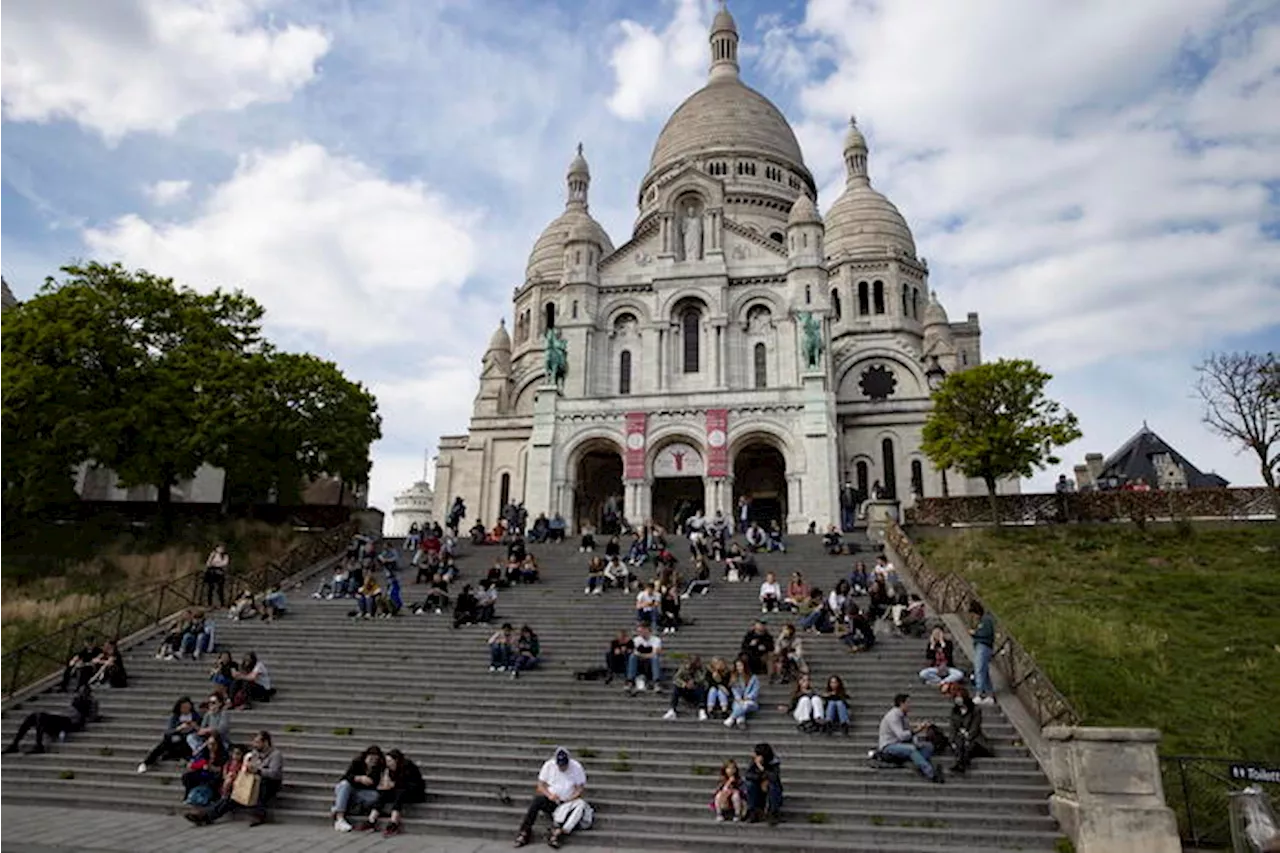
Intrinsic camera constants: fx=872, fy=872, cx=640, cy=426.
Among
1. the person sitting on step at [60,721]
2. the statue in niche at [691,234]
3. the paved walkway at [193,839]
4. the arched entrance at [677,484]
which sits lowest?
the paved walkway at [193,839]

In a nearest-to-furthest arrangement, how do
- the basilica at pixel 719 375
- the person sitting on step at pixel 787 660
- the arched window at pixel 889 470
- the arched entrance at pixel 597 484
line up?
the person sitting on step at pixel 787 660, the basilica at pixel 719 375, the arched entrance at pixel 597 484, the arched window at pixel 889 470

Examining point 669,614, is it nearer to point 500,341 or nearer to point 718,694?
point 718,694

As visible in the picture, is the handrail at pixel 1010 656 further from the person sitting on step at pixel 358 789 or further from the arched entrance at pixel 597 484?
the arched entrance at pixel 597 484

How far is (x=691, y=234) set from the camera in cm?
3991

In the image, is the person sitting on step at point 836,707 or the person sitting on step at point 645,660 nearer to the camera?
the person sitting on step at point 836,707

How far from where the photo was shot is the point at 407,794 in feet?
34.8

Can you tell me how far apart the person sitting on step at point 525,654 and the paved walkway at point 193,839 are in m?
5.02

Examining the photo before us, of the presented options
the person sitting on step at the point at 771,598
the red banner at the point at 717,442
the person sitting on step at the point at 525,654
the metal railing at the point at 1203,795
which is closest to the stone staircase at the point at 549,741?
the person sitting on step at the point at 525,654

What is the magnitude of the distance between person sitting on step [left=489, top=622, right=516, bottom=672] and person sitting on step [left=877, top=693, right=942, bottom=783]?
262 inches

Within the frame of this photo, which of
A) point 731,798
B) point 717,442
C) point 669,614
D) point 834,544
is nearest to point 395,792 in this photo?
point 731,798

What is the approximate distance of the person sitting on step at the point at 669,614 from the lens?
1706 centimetres

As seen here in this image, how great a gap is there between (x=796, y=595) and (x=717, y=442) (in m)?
15.1

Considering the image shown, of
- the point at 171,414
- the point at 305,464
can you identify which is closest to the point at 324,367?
the point at 305,464

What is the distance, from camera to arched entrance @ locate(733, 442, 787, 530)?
36.8 meters
